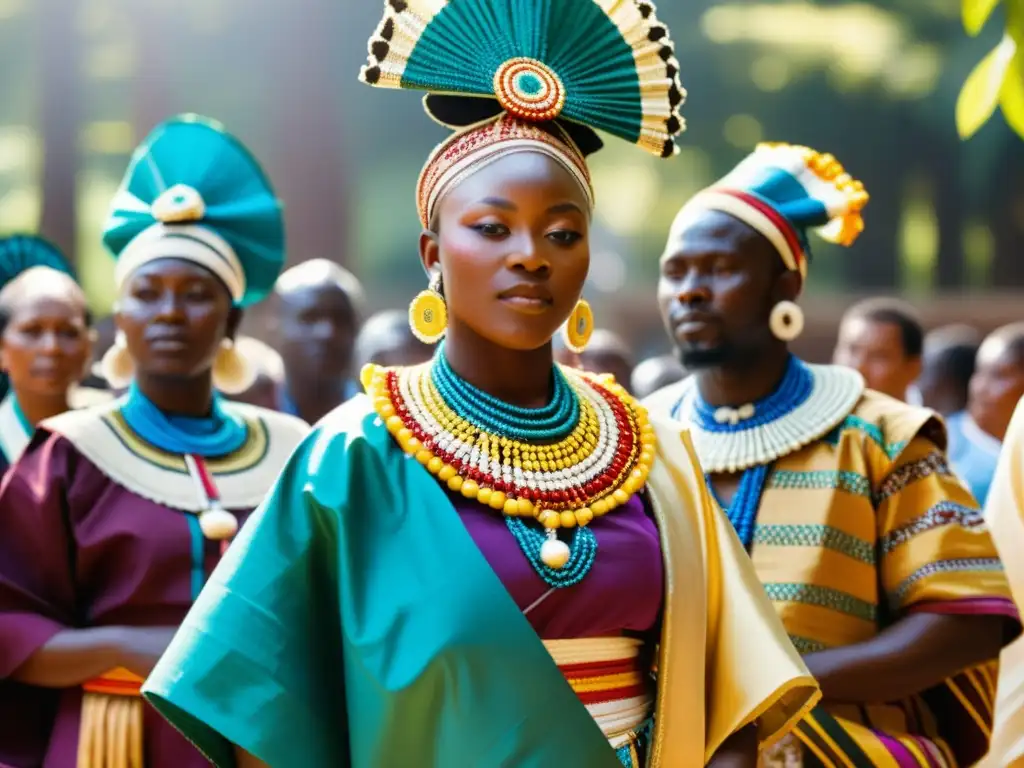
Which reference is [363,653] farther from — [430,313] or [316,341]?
[316,341]

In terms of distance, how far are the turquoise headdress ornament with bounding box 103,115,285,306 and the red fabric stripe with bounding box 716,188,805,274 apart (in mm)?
1352

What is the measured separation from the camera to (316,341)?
6668 mm

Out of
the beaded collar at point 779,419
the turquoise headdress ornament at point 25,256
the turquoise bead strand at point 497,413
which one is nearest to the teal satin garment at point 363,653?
the turquoise bead strand at point 497,413

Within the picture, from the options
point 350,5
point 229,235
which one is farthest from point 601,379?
point 350,5

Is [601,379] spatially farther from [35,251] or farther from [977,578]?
[35,251]

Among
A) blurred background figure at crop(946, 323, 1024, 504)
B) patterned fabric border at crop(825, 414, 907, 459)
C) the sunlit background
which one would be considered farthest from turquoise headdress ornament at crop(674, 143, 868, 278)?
the sunlit background

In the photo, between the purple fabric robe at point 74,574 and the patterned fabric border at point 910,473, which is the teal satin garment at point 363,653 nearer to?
the purple fabric robe at point 74,574

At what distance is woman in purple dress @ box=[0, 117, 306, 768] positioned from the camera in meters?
3.90

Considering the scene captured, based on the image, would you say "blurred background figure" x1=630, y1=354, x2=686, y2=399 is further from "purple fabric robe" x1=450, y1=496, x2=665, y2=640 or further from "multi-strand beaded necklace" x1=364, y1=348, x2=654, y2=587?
"purple fabric robe" x1=450, y1=496, x2=665, y2=640

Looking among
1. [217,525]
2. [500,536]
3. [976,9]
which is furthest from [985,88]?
[217,525]

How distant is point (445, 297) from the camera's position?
308 centimetres

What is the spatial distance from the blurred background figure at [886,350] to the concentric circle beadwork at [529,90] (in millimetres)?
4800

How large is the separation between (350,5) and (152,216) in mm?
7587

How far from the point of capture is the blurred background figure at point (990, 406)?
24.1 ft
